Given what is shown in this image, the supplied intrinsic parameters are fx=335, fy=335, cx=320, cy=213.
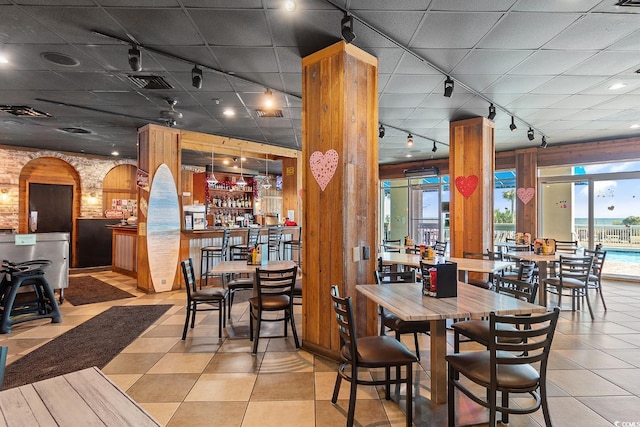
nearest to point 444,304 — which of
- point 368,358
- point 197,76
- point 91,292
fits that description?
point 368,358

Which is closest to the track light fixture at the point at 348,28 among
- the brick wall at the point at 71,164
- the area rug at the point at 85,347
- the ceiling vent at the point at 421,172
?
the area rug at the point at 85,347

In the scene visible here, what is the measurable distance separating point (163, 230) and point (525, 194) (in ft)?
29.3

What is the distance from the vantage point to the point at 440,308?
236 cm

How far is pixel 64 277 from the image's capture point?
18.5 ft

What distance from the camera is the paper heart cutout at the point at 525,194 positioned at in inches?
350

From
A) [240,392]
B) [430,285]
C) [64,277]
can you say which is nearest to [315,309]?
[240,392]

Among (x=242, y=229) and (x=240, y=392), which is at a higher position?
(x=242, y=229)

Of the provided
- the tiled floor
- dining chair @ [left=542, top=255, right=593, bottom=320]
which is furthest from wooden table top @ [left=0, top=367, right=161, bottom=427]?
dining chair @ [left=542, top=255, right=593, bottom=320]

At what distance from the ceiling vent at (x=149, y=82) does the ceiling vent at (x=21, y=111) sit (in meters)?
2.63

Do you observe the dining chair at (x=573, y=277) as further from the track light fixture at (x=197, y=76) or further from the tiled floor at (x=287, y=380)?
the track light fixture at (x=197, y=76)

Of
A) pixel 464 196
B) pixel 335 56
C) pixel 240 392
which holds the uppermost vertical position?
pixel 335 56

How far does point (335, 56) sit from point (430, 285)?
8.11ft

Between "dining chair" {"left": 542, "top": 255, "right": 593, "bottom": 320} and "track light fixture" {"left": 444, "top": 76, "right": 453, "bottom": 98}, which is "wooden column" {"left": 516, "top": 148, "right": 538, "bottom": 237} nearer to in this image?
"dining chair" {"left": 542, "top": 255, "right": 593, "bottom": 320}

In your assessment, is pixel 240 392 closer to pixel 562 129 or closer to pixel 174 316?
pixel 174 316
